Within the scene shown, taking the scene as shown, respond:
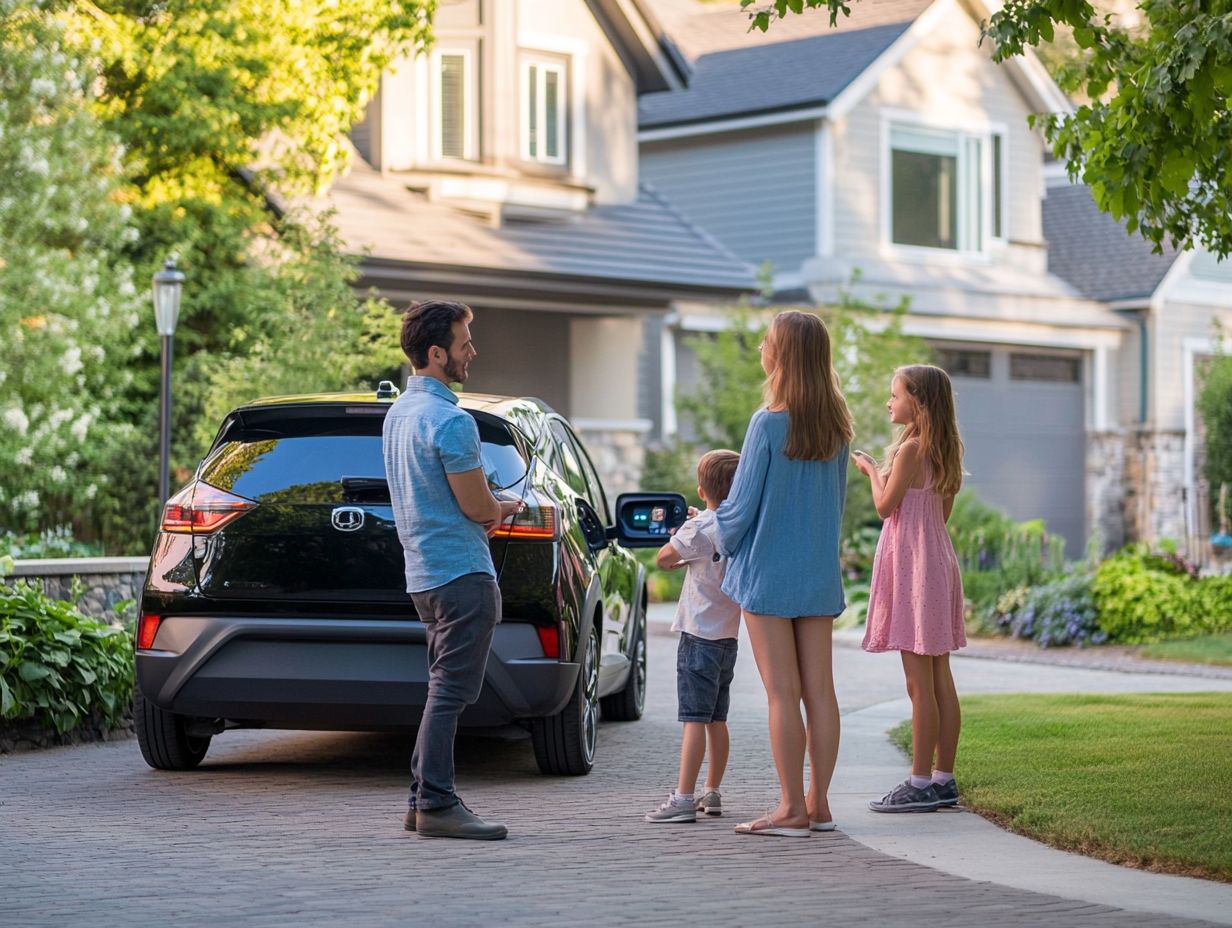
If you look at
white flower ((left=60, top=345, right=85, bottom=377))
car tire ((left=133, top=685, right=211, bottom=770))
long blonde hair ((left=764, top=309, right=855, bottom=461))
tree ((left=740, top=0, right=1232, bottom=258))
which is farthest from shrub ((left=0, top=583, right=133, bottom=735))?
white flower ((left=60, top=345, right=85, bottom=377))

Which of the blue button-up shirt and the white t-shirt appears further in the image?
the white t-shirt

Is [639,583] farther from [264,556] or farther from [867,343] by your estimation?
[867,343]

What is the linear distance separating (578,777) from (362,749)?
1.53m

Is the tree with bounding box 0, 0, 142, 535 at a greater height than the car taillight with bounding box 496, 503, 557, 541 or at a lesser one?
greater

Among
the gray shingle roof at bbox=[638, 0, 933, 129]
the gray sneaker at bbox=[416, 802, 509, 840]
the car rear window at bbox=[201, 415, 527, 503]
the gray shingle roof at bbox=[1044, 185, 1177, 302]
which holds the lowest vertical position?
the gray sneaker at bbox=[416, 802, 509, 840]

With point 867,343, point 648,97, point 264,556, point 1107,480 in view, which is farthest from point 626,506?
point 1107,480

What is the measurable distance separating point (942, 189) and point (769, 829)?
20601 millimetres

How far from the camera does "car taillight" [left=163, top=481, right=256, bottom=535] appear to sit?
27.8 feet

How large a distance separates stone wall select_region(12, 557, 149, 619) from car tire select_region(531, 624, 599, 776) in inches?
149

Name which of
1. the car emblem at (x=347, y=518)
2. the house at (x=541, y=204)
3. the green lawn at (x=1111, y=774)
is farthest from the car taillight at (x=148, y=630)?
the house at (x=541, y=204)

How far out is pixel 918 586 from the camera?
821cm

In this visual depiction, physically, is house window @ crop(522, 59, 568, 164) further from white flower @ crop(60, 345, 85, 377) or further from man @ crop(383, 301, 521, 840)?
man @ crop(383, 301, 521, 840)

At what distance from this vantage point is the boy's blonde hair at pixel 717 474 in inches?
317

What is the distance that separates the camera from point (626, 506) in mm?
9930
